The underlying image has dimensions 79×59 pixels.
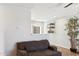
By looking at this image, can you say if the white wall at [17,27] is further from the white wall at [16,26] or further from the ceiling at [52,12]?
the ceiling at [52,12]

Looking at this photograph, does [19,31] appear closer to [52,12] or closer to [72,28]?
[52,12]

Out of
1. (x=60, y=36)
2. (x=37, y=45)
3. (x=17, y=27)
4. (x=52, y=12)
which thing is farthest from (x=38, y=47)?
(x=52, y=12)

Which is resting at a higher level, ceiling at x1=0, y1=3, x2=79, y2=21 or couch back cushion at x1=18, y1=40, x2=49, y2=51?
ceiling at x1=0, y1=3, x2=79, y2=21

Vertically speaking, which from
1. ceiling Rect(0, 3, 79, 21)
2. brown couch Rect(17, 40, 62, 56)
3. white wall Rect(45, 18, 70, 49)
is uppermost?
ceiling Rect(0, 3, 79, 21)

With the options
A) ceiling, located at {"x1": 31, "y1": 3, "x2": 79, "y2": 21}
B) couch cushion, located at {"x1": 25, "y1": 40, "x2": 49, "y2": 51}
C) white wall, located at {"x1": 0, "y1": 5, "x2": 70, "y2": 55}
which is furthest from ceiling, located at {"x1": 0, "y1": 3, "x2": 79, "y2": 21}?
couch cushion, located at {"x1": 25, "y1": 40, "x2": 49, "y2": 51}

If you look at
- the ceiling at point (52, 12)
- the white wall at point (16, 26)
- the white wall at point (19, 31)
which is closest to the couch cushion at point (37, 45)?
the white wall at point (19, 31)

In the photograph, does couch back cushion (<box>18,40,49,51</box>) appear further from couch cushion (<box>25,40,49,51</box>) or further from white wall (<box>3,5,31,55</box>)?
white wall (<box>3,5,31,55</box>)

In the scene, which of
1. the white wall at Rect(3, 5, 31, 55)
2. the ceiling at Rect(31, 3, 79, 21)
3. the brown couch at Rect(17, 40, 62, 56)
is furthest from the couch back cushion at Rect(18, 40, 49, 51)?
the ceiling at Rect(31, 3, 79, 21)

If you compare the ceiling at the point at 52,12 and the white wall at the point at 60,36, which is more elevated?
the ceiling at the point at 52,12

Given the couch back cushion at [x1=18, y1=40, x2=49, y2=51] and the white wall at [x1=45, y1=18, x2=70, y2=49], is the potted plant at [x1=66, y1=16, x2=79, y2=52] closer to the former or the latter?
the white wall at [x1=45, y1=18, x2=70, y2=49]

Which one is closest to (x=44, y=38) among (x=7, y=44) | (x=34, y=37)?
(x=34, y=37)

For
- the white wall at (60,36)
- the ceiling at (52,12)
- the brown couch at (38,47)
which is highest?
the ceiling at (52,12)

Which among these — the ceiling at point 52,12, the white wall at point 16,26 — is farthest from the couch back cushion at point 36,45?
the ceiling at point 52,12

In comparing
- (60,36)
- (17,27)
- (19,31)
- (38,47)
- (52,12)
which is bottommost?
(38,47)
